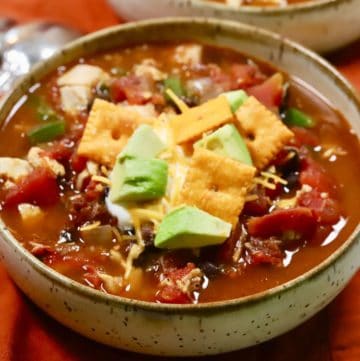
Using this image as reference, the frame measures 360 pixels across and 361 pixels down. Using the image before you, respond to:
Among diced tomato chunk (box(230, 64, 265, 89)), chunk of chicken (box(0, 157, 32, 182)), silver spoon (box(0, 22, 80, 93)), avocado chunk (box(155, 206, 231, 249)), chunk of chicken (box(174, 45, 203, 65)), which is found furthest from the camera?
silver spoon (box(0, 22, 80, 93))

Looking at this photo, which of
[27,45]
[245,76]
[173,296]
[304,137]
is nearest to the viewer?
[173,296]

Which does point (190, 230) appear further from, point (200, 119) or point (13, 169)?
point (13, 169)

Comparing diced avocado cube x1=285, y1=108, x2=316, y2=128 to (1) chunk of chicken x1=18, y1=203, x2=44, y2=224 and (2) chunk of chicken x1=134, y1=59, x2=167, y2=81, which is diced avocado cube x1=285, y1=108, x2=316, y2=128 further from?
(1) chunk of chicken x1=18, y1=203, x2=44, y2=224

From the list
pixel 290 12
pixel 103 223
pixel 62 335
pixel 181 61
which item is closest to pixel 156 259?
pixel 103 223

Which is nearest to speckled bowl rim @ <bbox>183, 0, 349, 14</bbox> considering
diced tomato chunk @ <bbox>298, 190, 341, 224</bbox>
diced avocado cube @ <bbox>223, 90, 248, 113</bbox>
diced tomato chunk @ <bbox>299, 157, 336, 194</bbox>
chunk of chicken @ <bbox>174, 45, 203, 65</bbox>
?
chunk of chicken @ <bbox>174, 45, 203, 65</bbox>

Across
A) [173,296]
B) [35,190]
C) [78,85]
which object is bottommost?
[173,296]

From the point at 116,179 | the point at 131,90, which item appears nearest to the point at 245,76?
the point at 131,90
